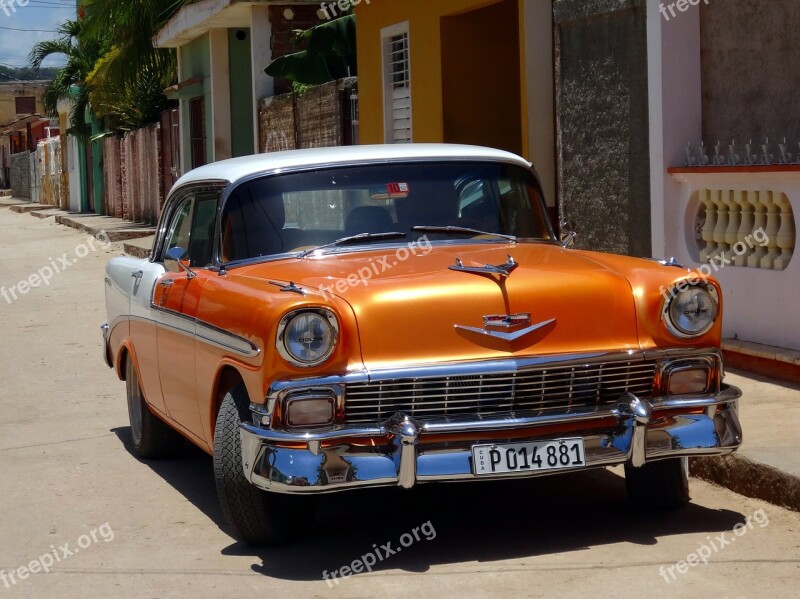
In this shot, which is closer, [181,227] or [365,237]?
[365,237]

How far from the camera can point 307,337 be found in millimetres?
4676

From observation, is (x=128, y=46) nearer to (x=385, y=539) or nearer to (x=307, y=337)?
(x=385, y=539)

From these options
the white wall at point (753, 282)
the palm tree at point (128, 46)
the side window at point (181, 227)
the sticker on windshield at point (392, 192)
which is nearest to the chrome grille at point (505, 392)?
the sticker on windshield at point (392, 192)

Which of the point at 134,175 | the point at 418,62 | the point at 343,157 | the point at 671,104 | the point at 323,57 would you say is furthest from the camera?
the point at 134,175

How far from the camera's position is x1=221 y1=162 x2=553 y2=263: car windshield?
5707mm

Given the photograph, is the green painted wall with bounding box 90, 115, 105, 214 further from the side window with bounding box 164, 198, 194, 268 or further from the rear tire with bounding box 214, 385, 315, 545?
the rear tire with bounding box 214, 385, 315, 545

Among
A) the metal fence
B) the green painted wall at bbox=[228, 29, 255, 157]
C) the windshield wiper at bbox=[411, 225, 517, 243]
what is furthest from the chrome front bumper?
the metal fence

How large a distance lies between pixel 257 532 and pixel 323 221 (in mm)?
1438

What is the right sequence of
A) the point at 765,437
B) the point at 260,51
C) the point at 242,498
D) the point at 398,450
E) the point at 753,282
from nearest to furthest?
the point at 398,450 < the point at 242,498 < the point at 765,437 < the point at 753,282 < the point at 260,51

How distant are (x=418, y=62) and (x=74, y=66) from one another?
27.1 m

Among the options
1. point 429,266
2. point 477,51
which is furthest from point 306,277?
point 477,51

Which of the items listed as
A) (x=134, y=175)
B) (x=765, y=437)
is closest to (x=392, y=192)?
(x=765, y=437)

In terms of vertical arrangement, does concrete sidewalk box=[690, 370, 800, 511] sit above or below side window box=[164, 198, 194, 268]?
below

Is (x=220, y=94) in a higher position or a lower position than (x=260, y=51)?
lower
